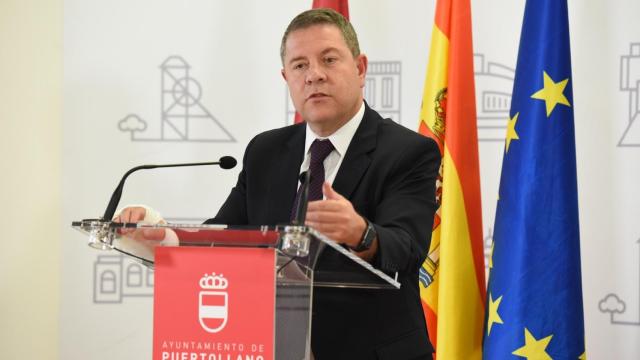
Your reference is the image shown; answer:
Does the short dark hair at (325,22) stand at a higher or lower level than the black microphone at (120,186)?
higher

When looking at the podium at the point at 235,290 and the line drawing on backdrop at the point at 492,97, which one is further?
the line drawing on backdrop at the point at 492,97

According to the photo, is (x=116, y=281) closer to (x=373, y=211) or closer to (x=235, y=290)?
(x=373, y=211)

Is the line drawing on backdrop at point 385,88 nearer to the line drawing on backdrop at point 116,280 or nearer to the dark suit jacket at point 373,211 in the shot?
the line drawing on backdrop at point 116,280

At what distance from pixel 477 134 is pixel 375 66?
691 mm

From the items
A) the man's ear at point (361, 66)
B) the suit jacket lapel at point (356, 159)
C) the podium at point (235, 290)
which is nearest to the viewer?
the podium at point (235, 290)

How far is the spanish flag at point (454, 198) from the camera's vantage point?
3455 millimetres

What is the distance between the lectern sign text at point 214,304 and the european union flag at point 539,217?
1.88 m

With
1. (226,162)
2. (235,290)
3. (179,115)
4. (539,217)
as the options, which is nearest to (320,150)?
(226,162)

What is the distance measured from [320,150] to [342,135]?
88 millimetres

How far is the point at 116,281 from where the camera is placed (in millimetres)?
4152

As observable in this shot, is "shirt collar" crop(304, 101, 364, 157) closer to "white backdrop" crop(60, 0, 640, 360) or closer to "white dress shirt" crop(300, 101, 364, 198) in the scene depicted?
"white dress shirt" crop(300, 101, 364, 198)

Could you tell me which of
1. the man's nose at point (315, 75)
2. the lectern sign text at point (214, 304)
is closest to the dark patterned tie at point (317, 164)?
the man's nose at point (315, 75)

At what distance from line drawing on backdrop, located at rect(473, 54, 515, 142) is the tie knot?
167cm

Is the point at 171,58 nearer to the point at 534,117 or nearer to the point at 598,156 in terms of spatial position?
the point at 534,117
